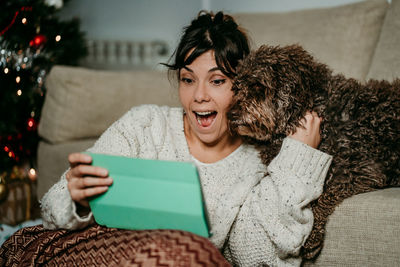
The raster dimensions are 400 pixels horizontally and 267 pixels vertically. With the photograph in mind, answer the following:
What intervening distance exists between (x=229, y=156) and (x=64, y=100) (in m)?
0.87

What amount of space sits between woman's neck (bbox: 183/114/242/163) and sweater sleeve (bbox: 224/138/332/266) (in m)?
0.24

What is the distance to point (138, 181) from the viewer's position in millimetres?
660

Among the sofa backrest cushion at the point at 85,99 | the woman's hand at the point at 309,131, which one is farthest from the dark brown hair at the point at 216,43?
the sofa backrest cushion at the point at 85,99

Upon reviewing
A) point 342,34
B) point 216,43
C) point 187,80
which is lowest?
point 187,80

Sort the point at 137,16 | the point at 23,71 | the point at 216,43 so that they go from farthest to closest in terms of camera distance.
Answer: the point at 137,16 < the point at 23,71 < the point at 216,43

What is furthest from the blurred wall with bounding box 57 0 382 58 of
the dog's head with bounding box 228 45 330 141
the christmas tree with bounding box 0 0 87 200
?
the dog's head with bounding box 228 45 330 141

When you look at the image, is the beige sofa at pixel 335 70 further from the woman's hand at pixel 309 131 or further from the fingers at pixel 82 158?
the fingers at pixel 82 158

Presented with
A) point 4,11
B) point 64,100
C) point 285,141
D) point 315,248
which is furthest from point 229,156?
point 4,11

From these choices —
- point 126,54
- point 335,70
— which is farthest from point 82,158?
point 126,54

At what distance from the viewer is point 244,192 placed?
0.91 metres

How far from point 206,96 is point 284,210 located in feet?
1.27

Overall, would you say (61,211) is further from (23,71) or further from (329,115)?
(23,71)

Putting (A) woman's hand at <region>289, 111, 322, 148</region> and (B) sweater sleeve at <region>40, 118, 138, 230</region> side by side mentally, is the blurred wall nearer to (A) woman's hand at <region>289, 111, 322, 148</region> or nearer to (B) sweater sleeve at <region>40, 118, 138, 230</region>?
(A) woman's hand at <region>289, 111, 322, 148</region>

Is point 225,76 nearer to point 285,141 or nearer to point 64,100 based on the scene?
point 285,141
